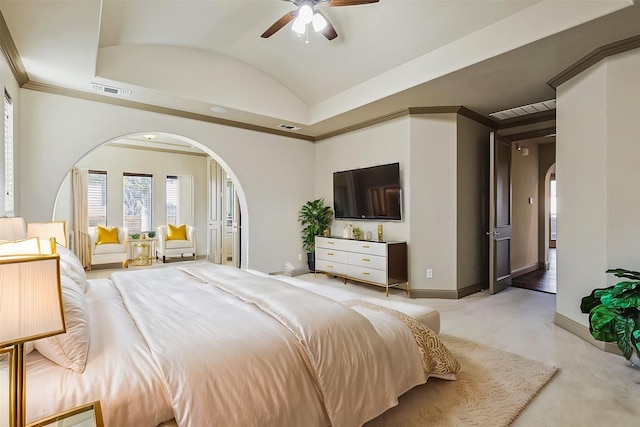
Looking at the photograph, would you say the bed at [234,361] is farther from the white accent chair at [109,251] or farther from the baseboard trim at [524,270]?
the white accent chair at [109,251]

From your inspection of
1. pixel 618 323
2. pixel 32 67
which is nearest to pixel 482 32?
pixel 618 323

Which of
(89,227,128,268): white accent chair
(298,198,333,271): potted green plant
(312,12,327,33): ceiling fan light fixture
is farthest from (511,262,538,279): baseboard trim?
(89,227,128,268): white accent chair

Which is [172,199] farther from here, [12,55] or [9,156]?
[12,55]

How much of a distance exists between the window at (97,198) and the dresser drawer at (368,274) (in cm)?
600

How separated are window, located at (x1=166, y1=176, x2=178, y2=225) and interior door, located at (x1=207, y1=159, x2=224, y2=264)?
115 centimetres

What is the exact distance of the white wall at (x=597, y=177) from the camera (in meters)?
2.82

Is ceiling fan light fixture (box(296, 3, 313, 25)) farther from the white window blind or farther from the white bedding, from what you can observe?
the white window blind

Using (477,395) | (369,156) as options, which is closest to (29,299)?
(477,395)

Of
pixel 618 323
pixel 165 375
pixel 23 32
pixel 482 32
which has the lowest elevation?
pixel 618 323

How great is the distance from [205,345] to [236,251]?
17.5 feet

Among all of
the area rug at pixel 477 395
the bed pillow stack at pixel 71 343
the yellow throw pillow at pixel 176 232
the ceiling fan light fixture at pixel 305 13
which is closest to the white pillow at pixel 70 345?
the bed pillow stack at pixel 71 343

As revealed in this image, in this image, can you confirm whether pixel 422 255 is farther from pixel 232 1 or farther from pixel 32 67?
pixel 32 67

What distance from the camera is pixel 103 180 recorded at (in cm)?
744

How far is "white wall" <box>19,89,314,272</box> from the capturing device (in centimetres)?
379
